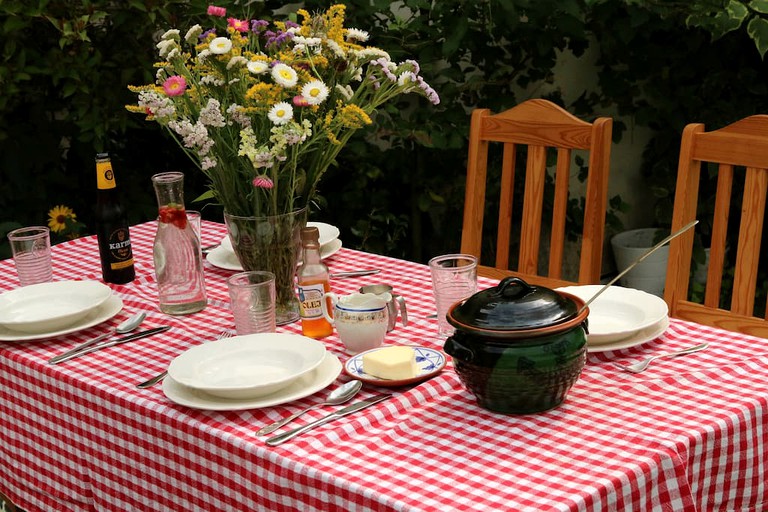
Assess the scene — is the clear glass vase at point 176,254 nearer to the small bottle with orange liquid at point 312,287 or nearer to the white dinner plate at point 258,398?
the small bottle with orange liquid at point 312,287

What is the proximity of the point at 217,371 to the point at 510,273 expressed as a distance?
0.90 m

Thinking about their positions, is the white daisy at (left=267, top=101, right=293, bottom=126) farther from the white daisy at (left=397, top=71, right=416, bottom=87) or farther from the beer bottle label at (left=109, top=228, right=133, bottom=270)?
the beer bottle label at (left=109, top=228, right=133, bottom=270)

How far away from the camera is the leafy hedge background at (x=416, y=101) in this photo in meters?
3.07

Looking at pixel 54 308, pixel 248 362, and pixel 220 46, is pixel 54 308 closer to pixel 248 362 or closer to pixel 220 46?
pixel 248 362

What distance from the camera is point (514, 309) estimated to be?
50.9 inches

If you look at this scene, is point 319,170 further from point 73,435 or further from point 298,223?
point 73,435

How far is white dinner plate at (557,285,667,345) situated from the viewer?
152 cm

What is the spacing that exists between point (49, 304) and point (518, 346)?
982 millimetres

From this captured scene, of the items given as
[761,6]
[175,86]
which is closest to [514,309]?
[175,86]

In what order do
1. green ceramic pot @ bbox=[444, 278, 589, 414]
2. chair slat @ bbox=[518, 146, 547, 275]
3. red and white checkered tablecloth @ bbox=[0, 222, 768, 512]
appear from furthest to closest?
chair slat @ bbox=[518, 146, 547, 275]
green ceramic pot @ bbox=[444, 278, 589, 414]
red and white checkered tablecloth @ bbox=[0, 222, 768, 512]

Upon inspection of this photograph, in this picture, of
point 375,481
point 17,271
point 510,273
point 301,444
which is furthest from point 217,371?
point 510,273

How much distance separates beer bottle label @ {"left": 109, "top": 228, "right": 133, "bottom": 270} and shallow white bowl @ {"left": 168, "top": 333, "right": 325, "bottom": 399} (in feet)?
1.63

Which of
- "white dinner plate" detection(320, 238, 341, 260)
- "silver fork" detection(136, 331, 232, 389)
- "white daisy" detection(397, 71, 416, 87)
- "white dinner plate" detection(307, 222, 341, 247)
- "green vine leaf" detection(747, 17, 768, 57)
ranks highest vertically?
"green vine leaf" detection(747, 17, 768, 57)

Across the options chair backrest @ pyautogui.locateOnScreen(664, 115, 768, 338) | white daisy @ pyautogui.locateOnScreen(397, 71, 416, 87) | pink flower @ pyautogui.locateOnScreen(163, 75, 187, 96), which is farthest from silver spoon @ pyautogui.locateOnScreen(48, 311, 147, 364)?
chair backrest @ pyautogui.locateOnScreen(664, 115, 768, 338)
